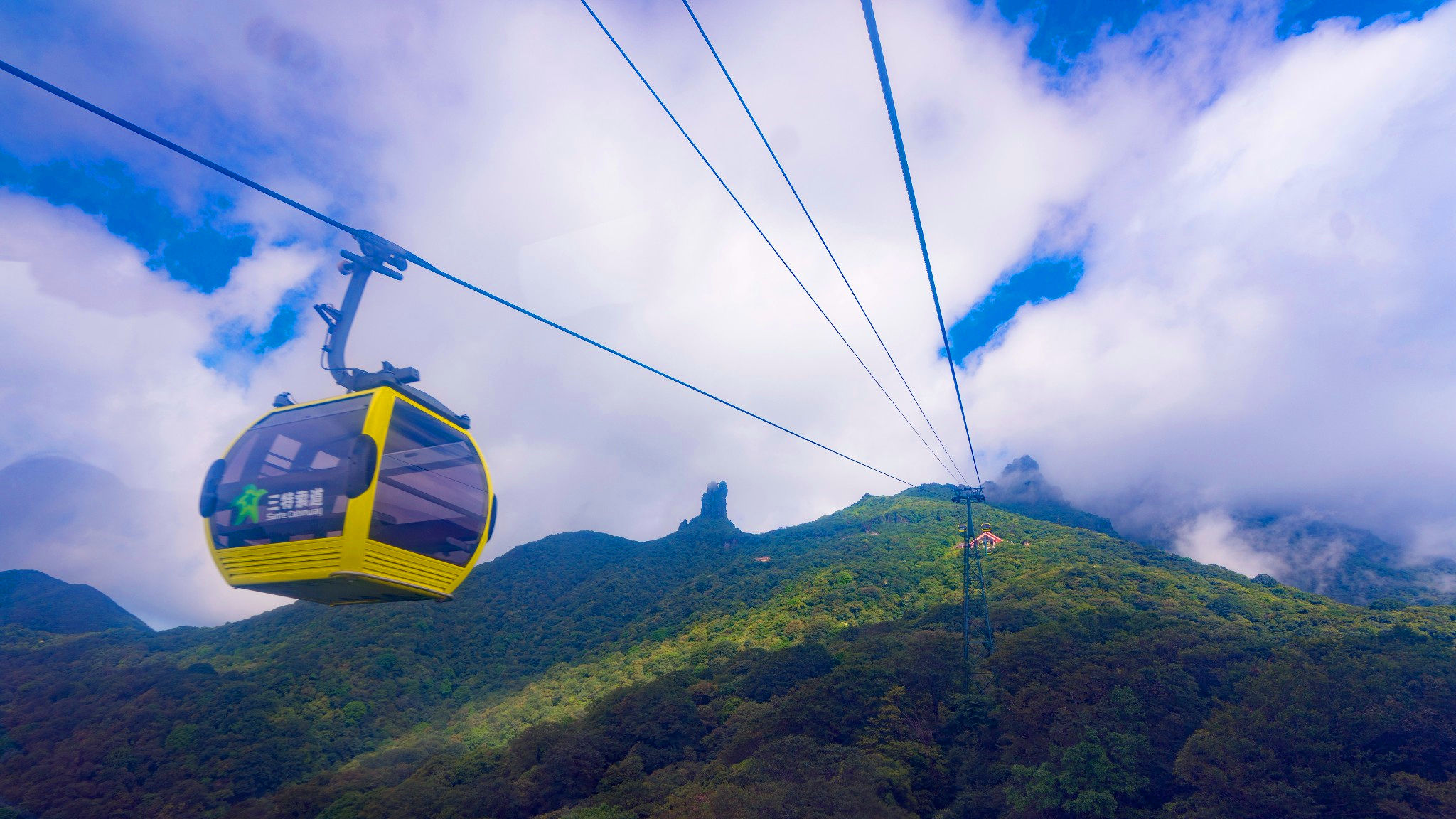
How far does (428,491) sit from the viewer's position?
19.9 ft

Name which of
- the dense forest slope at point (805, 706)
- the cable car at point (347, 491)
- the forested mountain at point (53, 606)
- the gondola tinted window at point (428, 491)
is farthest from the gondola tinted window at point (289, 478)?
the forested mountain at point (53, 606)

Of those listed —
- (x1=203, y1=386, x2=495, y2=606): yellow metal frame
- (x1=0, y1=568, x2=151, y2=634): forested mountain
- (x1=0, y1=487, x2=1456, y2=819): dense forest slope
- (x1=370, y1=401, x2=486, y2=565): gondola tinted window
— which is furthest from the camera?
(x1=0, y1=568, x2=151, y2=634): forested mountain

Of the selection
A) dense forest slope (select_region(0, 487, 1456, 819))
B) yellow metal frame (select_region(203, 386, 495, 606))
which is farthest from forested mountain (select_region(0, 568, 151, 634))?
yellow metal frame (select_region(203, 386, 495, 606))

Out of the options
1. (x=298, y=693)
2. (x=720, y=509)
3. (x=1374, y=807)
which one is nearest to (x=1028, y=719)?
(x=1374, y=807)

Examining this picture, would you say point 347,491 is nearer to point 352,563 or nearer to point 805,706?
point 352,563

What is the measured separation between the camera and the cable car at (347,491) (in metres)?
5.46

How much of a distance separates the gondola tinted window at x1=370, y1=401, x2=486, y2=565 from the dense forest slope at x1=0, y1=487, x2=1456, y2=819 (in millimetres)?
18679

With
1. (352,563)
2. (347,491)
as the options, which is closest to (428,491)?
(347,491)

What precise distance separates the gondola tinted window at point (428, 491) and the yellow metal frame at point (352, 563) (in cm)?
9

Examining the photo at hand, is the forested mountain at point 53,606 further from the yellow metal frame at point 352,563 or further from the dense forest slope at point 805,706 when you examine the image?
the yellow metal frame at point 352,563

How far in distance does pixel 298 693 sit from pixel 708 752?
126 feet

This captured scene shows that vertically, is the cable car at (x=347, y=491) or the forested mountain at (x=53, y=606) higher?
the cable car at (x=347, y=491)

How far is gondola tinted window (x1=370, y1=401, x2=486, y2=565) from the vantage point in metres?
5.66

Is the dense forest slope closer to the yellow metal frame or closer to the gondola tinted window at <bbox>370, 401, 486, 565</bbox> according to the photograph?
the gondola tinted window at <bbox>370, 401, 486, 565</bbox>
